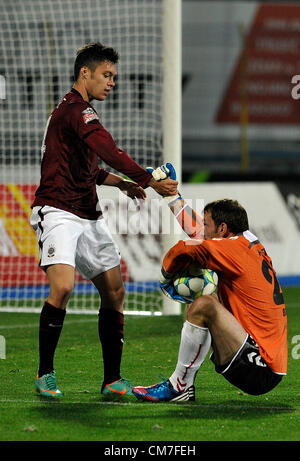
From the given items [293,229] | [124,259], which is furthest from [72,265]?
[293,229]

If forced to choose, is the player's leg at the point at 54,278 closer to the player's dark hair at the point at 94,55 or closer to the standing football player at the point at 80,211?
the standing football player at the point at 80,211

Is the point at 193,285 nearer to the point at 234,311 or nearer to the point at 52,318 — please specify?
the point at 234,311

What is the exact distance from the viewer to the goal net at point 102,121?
386 inches

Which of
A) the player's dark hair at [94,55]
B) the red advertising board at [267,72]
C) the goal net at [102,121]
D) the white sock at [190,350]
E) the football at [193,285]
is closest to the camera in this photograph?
the white sock at [190,350]

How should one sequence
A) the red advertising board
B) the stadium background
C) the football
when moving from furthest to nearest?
the red advertising board < the stadium background < the football

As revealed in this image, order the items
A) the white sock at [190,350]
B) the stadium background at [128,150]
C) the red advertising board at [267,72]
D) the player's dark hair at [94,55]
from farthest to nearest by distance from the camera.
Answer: the red advertising board at [267,72], the stadium background at [128,150], the player's dark hair at [94,55], the white sock at [190,350]

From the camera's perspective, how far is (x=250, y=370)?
15.0 feet

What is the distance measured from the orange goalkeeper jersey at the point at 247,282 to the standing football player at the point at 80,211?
1.75 feet

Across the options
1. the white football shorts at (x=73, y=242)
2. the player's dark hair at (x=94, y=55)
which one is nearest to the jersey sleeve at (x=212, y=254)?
the white football shorts at (x=73, y=242)

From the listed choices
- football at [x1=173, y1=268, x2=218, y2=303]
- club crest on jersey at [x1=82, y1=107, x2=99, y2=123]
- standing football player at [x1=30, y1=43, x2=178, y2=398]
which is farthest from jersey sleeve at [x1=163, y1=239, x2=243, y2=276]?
club crest on jersey at [x1=82, y1=107, x2=99, y2=123]

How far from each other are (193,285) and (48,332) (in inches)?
33.9

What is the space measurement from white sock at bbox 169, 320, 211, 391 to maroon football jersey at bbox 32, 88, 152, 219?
889 mm

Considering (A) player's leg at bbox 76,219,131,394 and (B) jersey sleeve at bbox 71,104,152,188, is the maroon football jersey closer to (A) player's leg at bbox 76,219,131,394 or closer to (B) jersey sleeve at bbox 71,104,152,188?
(B) jersey sleeve at bbox 71,104,152,188

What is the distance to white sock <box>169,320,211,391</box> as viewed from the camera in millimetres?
4684
